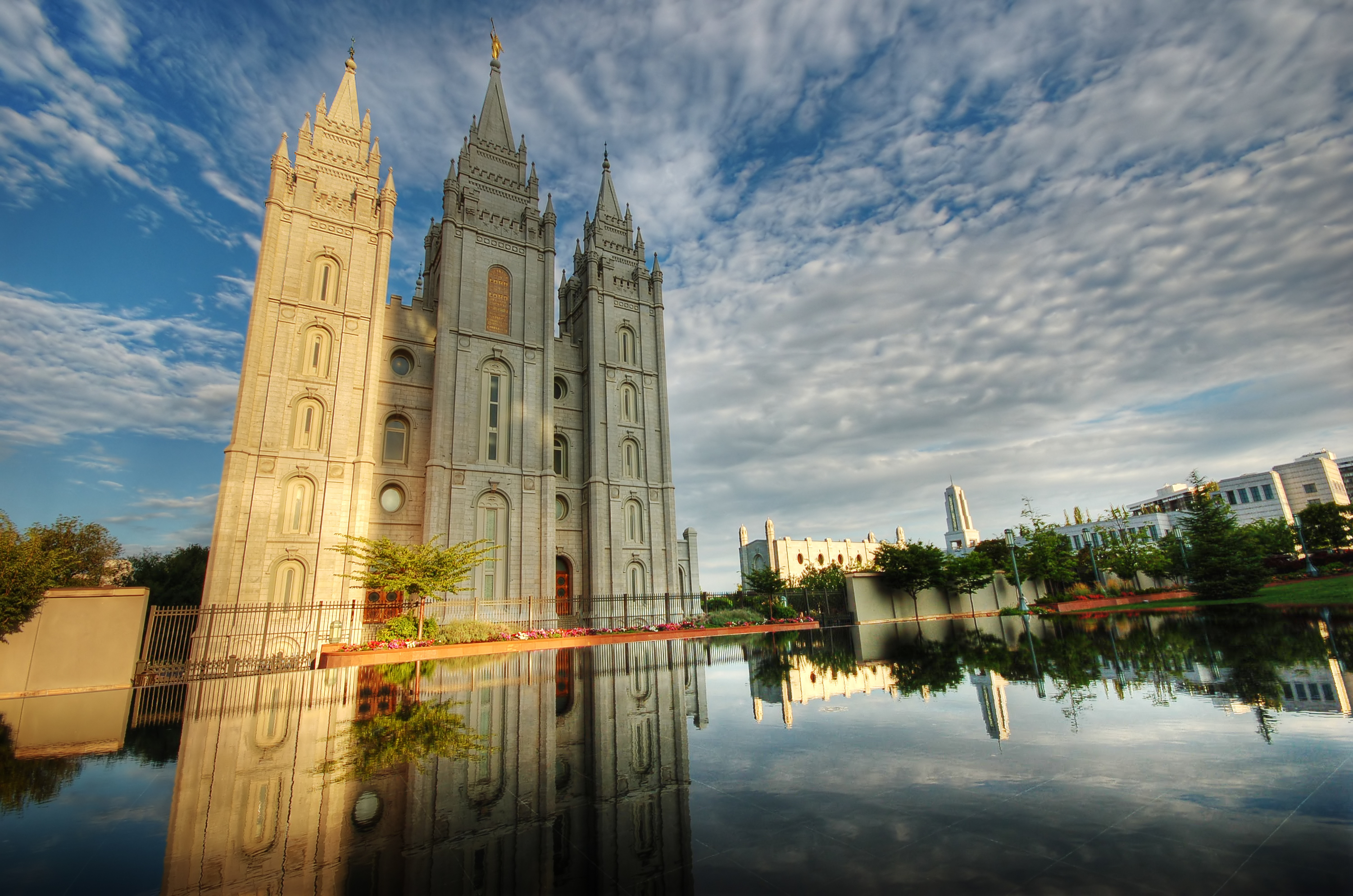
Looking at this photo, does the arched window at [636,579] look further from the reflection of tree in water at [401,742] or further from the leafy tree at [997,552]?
the reflection of tree in water at [401,742]

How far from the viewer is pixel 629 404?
38438mm

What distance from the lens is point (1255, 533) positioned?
40.0m

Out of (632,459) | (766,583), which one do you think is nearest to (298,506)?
(632,459)

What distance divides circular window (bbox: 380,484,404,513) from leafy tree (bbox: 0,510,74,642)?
15.8 meters

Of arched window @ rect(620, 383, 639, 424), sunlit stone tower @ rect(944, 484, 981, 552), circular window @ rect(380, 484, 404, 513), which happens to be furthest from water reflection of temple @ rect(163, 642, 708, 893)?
sunlit stone tower @ rect(944, 484, 981, 552)

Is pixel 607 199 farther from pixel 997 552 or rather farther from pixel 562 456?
pixel 997 552

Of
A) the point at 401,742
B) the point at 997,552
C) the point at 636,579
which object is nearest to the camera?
the point at 401,742

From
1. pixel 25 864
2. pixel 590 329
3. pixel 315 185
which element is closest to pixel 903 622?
pixel 590 329

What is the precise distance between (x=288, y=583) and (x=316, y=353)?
10.5m

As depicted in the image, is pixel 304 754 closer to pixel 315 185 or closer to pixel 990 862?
pixel 990 862

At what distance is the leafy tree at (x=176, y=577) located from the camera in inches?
1538

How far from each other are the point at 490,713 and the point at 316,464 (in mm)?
22685

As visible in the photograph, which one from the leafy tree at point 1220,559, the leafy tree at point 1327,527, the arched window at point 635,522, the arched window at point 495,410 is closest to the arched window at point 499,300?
the arched window at point 495,410

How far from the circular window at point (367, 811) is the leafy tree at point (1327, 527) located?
7425 centimetres
